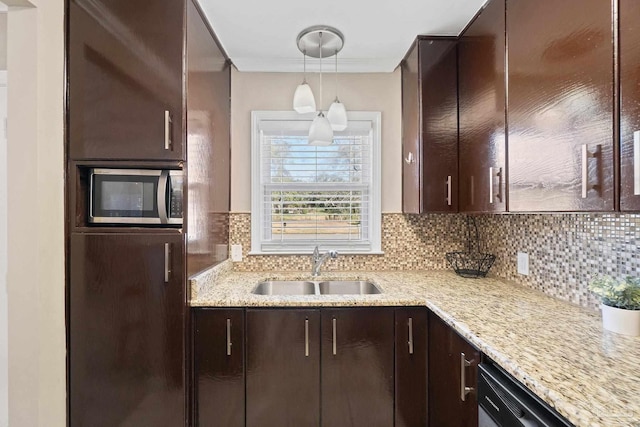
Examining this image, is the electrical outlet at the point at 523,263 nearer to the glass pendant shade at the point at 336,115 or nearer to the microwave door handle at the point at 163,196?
the glass pendant shade at the point at 336,115

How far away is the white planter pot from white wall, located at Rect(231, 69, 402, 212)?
53.5 inches

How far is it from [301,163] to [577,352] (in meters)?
1.86

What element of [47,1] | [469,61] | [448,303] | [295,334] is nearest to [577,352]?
[448,303]

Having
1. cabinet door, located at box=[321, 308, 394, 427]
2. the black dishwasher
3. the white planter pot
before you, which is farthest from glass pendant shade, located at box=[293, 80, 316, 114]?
the white planter pot

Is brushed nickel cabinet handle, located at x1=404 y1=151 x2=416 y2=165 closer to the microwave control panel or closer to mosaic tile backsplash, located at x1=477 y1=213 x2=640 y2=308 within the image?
mosaic tile backsplash, located at x1=477 y1=213 x2=640 y2=308

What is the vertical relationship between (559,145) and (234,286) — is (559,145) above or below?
above

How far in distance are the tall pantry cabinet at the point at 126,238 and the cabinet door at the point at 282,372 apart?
333 mm

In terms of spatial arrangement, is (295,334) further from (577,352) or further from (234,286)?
(577,352)

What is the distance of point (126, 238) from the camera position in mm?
1588

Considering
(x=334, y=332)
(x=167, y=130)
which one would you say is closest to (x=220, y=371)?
(x=334, y=332)

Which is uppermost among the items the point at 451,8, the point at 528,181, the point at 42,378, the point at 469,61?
the point at 451,8

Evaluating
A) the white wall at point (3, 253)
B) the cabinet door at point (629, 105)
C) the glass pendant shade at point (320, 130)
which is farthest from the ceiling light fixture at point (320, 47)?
the white wall at point (3, 253)

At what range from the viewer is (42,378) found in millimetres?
1506

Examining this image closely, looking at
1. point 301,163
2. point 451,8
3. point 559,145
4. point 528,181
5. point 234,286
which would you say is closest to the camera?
point 559,145
